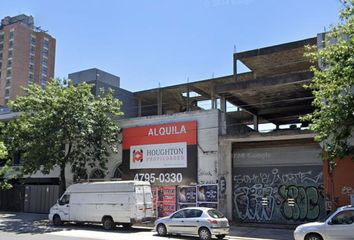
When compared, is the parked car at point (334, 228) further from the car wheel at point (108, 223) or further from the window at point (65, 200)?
the window at point (65, 200)

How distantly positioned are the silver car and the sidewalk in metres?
1.26

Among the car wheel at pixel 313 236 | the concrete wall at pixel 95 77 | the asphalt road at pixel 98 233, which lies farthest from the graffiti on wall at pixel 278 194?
the concrete wall at pixel 95 77

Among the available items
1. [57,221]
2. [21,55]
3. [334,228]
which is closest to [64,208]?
[57,221]

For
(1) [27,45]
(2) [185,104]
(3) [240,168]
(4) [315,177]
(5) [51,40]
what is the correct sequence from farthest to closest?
(5) [51,40] < (1) [27,45] < (2) [185,104] < (3) [240,168] < (4) [315,177]

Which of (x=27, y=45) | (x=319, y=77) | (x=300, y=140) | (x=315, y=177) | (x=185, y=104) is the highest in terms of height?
(x=27, y=45)

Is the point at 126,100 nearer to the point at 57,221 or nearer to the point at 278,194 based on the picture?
the point at 57,221

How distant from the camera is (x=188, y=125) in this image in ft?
81.2

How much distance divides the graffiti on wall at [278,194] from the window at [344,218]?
817cm

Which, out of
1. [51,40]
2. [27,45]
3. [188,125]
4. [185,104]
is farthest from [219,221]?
[51,40]

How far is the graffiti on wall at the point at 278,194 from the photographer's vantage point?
71.7 ft

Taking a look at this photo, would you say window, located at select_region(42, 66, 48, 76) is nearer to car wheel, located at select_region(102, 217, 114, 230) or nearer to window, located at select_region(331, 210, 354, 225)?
car wheel, located at select_region(102, 217, 114, 230)

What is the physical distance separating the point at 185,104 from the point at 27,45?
83.6 m

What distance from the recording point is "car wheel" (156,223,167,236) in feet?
59.7

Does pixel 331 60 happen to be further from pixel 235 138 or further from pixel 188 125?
pixel 188 125
